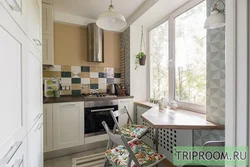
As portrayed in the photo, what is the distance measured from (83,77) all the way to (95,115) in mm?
834

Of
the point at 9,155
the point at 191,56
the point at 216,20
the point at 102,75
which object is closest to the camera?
the point at 9,155

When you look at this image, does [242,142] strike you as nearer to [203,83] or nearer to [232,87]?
[232,87]

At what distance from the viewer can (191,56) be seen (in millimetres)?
1865

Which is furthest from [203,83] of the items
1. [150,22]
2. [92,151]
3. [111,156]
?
[92,151]

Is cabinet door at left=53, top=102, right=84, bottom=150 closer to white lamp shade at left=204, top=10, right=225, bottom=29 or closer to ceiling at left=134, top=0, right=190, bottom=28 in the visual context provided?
ceiling at left=134, top=0, right=190, bottom=28

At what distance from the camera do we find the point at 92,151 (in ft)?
7.54

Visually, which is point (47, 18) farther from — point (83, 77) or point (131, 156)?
point (131, 156)

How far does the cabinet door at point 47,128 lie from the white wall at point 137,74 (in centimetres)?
141

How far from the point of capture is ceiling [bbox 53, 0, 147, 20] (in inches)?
86.0

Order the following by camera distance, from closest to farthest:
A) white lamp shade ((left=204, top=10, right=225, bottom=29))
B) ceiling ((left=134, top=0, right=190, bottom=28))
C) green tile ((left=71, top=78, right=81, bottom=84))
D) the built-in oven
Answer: white lamp shade ((left=204, top=10, right=225, bottom=29)) < ceiling ((left=134, top=0, right=190, bottom=28)) < the built-in oven < green tile ((left=71, top=78, right=81, bottom=84))

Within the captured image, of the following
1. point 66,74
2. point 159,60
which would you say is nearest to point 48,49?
point 66,74

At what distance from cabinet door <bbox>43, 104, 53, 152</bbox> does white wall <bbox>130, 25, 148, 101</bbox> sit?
4.64 feet

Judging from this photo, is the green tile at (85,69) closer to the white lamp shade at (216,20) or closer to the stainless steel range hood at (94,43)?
the stainless steel range hood at (94,43)

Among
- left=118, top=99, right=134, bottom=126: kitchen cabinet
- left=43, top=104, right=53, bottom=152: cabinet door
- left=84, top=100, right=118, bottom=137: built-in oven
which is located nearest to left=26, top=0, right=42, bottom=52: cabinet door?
left=43, top=104, right=53, bottom=152: cabinet door
